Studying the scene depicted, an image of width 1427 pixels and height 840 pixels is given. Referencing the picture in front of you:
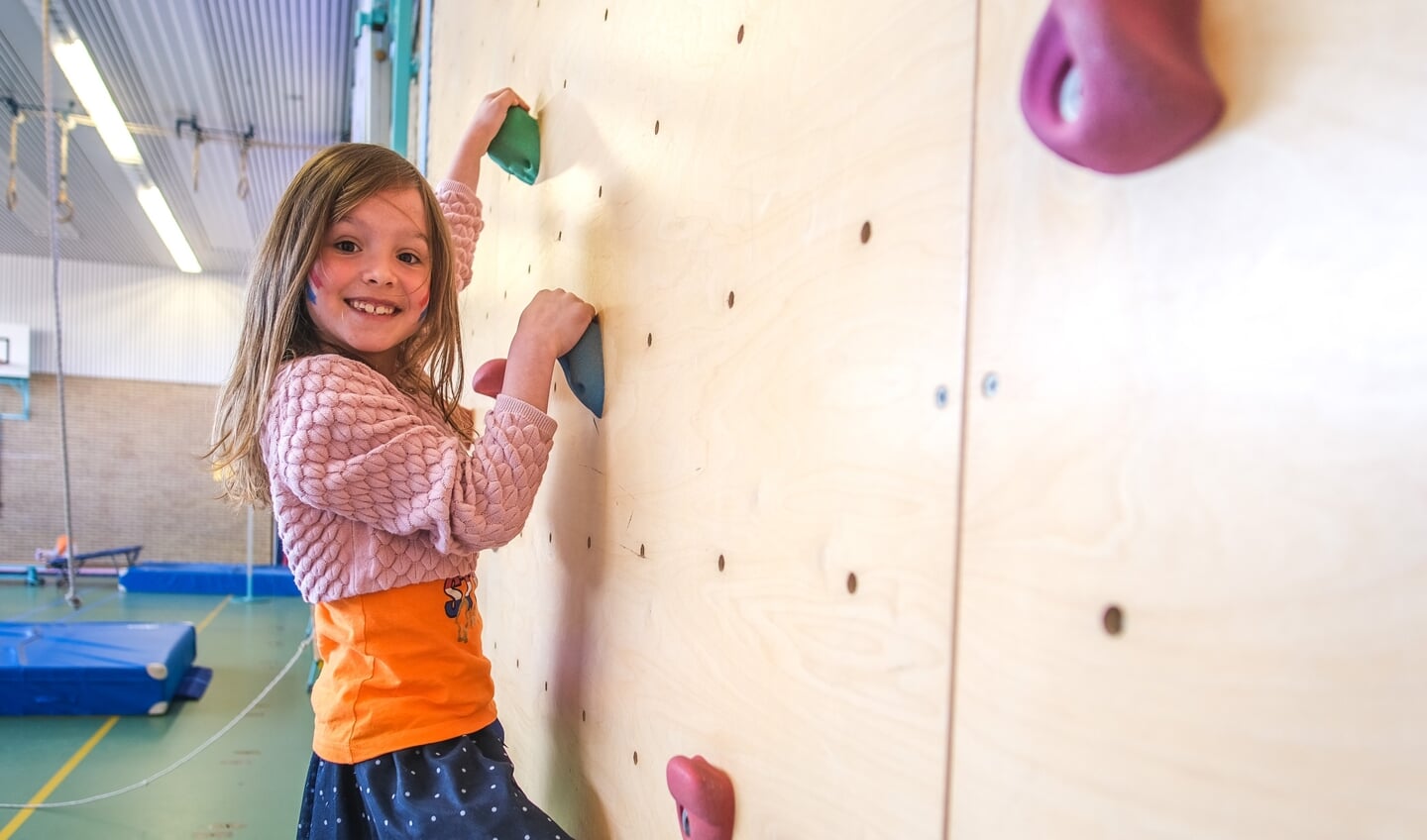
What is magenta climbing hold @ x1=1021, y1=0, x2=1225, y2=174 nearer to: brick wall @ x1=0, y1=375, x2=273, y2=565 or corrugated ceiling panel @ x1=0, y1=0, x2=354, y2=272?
corrugated ceiling panel @ x1=0, y1=0, x2=354, y2=272

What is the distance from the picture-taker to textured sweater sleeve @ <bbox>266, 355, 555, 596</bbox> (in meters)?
0.94

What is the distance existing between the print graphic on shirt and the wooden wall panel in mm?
756

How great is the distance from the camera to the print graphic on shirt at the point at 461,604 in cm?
112

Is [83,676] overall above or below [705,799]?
below

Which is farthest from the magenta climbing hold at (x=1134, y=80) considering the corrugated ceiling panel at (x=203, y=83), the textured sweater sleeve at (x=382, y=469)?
the corrugated ceiling panel at (x=203, y=83)

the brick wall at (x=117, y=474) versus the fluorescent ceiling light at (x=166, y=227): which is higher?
the fluorescent ceiling light at (x=166, y=227)

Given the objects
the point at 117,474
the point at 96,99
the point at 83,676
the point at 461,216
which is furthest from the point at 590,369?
the point at 117,474

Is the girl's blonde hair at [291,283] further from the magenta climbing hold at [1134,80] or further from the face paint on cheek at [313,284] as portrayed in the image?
the magenta climbing hold at [1134,80]

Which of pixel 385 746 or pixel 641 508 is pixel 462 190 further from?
pixel 385 746

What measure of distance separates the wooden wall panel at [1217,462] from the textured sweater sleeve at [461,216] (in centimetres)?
96

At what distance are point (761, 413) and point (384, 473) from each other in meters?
0.43

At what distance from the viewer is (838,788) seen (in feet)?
2.04

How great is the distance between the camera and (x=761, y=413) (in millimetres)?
734

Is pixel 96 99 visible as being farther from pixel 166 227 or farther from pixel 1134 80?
pixel 1134 80
